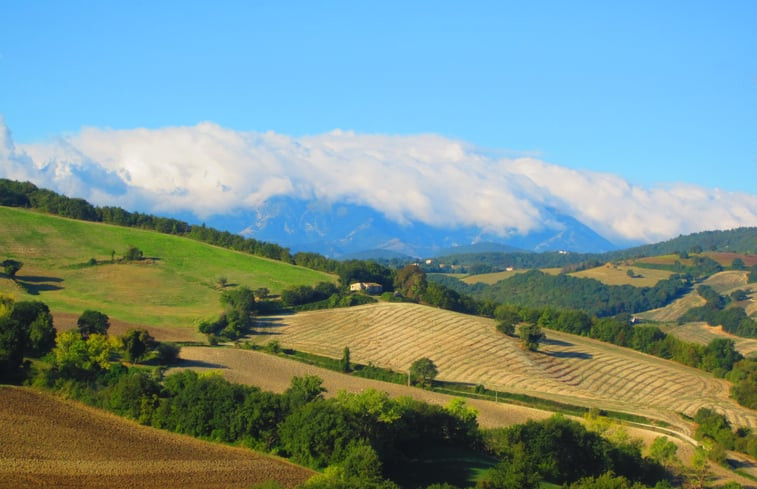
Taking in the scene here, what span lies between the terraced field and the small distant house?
11.8 meters

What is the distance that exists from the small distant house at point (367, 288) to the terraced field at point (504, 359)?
1183 cm

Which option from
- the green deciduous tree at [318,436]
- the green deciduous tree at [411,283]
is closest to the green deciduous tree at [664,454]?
the green deciduous tree at [318,436]

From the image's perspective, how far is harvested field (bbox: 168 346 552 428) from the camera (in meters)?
83.8

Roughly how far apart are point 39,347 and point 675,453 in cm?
5803

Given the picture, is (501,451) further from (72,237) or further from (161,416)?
(72,237)

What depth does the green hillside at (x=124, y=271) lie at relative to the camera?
A: 112000 millimetres

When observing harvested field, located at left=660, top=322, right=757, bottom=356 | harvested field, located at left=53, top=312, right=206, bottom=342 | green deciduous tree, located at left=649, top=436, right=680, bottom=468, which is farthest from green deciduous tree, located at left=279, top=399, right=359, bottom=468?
harvested field, located at left=660, top=322, right=757, bottom=356

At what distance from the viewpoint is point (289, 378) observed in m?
88.4

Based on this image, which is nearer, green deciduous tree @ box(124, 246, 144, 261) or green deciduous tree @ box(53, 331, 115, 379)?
green deciduous tree @ box(53, 331, 115, 379)

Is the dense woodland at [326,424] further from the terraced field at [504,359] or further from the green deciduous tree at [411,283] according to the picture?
the green deciduous tree at [411,283]

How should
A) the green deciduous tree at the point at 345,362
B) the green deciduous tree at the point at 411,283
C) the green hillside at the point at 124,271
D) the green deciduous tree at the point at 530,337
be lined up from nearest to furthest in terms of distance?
1. the green deciduous tree at the point at 345,362
2. the green hillside at the point at 124,271
3. the green deciduous tree at the point at 530,337
4. the green deciduous tree at the point at 411,283

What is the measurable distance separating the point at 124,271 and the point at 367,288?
38.9 m

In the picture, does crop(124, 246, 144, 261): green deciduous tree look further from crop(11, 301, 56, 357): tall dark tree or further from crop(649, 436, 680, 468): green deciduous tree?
crop(649, 436, 680, 468): green deciduous tree

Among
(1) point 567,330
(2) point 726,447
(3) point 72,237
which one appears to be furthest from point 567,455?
(3) point 72,237
